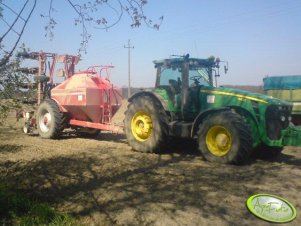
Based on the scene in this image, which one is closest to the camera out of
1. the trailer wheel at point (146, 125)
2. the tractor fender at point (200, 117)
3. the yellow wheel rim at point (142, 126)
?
the tractor fender at point (200, 117)

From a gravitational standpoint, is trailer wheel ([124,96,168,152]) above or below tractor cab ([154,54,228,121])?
below

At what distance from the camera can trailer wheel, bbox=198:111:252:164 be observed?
7.77 meters

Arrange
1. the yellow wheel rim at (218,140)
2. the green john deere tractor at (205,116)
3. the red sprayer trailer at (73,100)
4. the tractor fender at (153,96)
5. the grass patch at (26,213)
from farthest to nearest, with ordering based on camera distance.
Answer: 1. the red sprayer trailer at (73,100)
2. the tractor fender at (153,96)
3. the yellow wheel rim at (218,140)
4. the green john deere tractor at (205,116)
5. the grass patch at (26,213)

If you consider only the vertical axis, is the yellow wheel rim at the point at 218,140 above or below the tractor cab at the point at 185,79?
below

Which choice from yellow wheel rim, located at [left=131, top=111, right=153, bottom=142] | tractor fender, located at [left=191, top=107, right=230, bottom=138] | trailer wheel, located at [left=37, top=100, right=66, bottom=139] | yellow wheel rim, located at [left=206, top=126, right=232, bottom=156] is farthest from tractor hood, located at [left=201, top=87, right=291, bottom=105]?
trailer wheel, located at [left=37, top=100, right=66, bottom=139]

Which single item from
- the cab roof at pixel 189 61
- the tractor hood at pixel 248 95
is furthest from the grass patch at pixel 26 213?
the cab roof at pixel 189 61

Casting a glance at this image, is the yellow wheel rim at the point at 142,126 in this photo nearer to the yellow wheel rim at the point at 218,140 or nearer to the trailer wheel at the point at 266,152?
the yellow wheel rim at the point at 218,140

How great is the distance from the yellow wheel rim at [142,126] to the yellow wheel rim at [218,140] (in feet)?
5.72

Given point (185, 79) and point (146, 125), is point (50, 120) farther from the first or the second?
point (185, 79)

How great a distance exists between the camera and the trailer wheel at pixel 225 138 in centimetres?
777

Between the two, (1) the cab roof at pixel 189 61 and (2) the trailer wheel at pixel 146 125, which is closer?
(2) the trailer wheel at pixel 146 125

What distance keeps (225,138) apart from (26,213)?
14.1 ft

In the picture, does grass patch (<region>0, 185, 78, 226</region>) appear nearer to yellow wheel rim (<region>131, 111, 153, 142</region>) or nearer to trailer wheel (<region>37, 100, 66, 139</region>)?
yellow wheel rim (<region>131, 111, 153, 142</region>)

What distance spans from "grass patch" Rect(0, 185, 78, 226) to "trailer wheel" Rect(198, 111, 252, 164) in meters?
3.89
